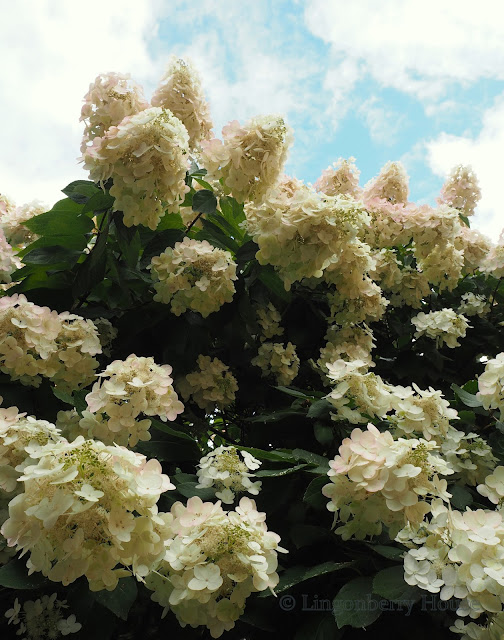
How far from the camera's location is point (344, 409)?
6.00 feet

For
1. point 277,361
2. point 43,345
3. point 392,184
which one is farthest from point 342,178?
point 43,345

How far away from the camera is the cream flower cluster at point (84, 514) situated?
1099 millimetres

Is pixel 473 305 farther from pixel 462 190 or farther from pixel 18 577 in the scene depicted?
pixel 18 577

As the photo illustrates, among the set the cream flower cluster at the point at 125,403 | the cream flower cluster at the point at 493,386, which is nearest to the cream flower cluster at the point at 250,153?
the cream flower cluster at the point at 125,403

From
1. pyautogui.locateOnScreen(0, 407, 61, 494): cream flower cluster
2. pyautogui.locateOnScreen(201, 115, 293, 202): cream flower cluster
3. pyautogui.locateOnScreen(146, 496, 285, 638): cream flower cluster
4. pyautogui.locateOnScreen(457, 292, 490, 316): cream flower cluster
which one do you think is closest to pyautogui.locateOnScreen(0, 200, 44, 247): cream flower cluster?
pyautogui.locateOnScreen(201, 115, 293, 202): cream flower cluster

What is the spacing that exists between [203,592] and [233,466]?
0.45m

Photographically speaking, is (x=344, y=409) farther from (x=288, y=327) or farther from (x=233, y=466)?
(x=288, y=327)

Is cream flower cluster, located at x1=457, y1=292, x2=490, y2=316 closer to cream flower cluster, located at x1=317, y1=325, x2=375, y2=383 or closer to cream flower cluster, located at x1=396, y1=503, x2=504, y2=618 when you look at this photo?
cream flower cluster, located at x1=317, y1=325, x2=375, y2=383

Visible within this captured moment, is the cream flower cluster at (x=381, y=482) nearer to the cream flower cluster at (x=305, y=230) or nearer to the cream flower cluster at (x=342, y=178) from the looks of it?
the cream flower cluster at (x=305, y=230)

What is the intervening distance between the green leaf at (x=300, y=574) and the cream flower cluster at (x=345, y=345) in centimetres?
112

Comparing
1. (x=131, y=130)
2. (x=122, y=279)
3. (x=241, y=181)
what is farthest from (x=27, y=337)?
(x=241, y=181)

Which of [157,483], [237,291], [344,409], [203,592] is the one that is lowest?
[203,592]

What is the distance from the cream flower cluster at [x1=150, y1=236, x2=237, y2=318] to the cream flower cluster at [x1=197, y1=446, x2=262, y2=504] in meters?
0.72

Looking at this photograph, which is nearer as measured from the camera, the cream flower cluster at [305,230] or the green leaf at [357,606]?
the green leaf at [357,606]
